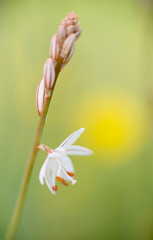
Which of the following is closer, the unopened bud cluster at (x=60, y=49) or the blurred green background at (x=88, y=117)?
the unopened bud cluster at (x=60, y=49)

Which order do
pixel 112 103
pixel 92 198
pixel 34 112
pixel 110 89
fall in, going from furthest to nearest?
pixel 110 89 → pixel 112 103 → pixel 34 112 → pixel 92 198

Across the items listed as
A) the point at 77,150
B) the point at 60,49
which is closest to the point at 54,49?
the point at 60,49

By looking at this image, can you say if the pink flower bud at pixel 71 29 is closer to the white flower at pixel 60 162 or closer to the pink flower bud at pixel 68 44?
the pink flower bud at pixel 68 44

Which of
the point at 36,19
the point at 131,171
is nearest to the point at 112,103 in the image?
the point at 131,171

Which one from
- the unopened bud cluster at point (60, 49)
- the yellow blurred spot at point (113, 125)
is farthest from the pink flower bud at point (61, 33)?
the yellow blurred spot at point (113, 125)

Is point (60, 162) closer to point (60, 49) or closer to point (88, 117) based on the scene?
point (60, 49)

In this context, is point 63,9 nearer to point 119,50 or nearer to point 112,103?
point 119,50
